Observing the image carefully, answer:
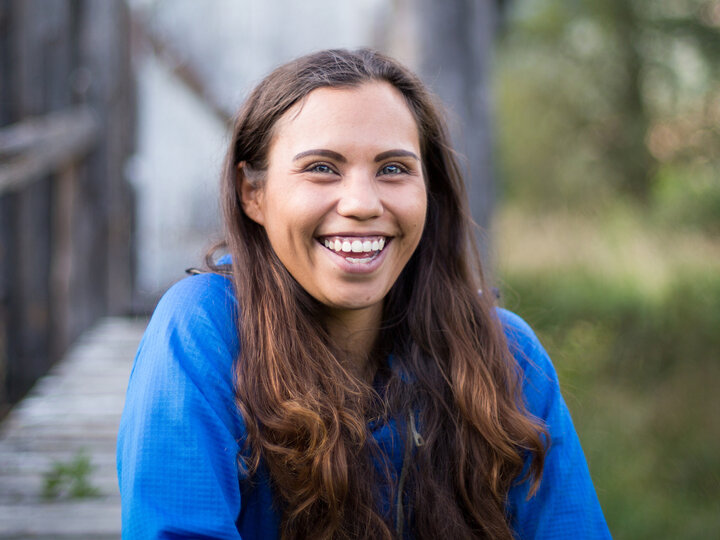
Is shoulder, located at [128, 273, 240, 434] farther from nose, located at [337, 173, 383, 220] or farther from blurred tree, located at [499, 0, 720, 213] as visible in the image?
blurred tree, located at [499, 0, 720, 213]

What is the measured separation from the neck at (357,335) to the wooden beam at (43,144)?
1675 mm

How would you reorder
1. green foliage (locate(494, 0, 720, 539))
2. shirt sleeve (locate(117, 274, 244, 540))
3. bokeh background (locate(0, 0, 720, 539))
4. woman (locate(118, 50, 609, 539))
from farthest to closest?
1. green foliage (locate(494, 0, 720, 539))
2. bokeh background (locate(0, 0, 720, 539))
3. woman (locate(118, 50, 609, 539))
4. shirt sleeve (locate(117, 274, 244, 540))

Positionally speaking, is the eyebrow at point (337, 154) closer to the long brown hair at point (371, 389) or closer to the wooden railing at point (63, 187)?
the long brown hair at point (371, 389)

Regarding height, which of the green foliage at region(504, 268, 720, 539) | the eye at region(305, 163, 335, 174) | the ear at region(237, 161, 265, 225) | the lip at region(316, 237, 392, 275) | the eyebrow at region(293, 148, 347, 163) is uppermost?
the eyebrow at region(293, 148, 347, 163)

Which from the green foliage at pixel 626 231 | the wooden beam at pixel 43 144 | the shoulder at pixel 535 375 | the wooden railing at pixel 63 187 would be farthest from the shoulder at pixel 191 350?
the wooden railing at pixel 63 187

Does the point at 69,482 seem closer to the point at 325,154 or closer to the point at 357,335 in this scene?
the point at 357,335

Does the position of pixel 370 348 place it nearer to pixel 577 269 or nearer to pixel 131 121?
pixel 131 121

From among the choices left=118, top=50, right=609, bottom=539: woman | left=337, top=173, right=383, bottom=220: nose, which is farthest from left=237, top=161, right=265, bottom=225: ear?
left=337, top=173, right=383, bottom=220: nose

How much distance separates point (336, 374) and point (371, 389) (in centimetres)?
10

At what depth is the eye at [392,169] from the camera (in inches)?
65.0

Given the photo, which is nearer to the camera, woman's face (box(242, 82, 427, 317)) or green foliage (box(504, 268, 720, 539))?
woman's face (box(242, 82, 427, 317))

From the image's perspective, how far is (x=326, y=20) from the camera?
19.8 ft

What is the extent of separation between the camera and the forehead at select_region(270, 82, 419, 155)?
1589mm

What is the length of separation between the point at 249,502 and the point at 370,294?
500 mm
